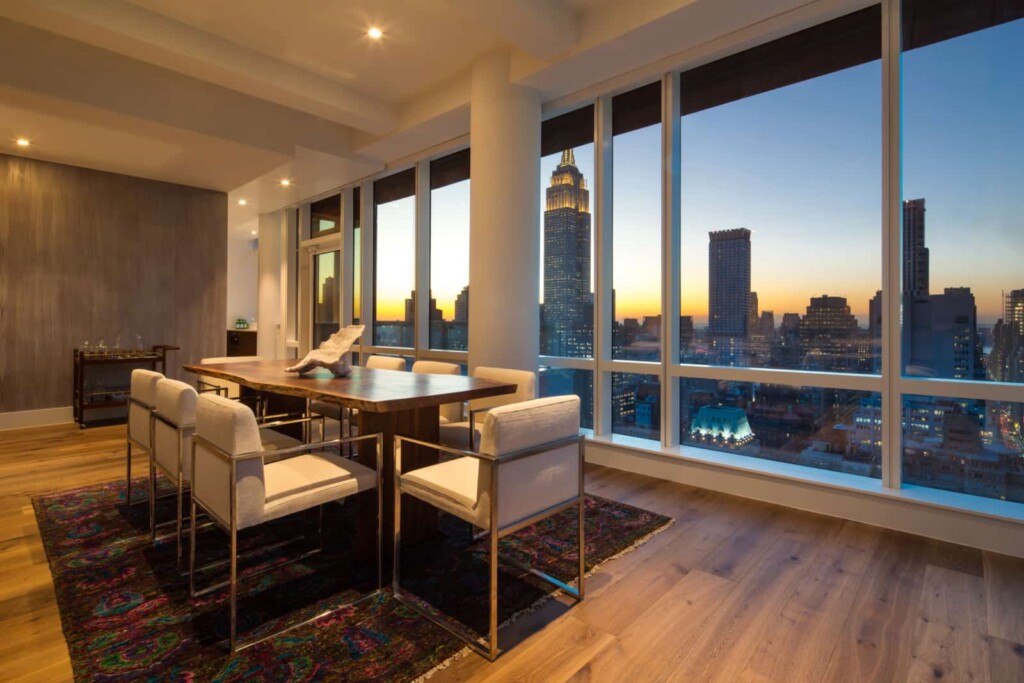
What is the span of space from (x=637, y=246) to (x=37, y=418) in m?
6.64

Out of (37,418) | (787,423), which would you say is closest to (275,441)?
(787,423)

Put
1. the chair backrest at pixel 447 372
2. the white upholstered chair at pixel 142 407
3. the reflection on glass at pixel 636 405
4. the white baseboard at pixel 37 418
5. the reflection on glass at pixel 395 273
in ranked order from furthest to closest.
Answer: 1. the reflection on glass at pixel 395 273
2. the white baseboard at pixel 37 418
3. the reflection on glass at pixel 636 405
4. the chair backrest at pixel 447 372
5. the white upholstered chair at pixel 142 407

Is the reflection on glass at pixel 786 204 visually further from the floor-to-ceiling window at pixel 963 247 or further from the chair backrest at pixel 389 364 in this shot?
the chair backrest at pixel 389 364

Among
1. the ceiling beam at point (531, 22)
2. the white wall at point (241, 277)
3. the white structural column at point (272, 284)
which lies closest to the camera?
the ceiling beam at point (531, 22)

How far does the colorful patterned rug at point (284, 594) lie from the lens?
5.38 ft

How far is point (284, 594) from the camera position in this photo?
206cm

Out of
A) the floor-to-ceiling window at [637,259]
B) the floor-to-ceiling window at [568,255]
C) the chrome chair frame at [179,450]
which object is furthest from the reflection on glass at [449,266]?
the chrome chair frame at [179,450]

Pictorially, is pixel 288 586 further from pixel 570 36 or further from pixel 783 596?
pixel 570 36

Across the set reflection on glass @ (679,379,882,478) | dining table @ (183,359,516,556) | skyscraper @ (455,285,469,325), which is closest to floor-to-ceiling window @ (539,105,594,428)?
reflection on glass @ (679,379,882,478)

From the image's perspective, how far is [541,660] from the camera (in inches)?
65.8

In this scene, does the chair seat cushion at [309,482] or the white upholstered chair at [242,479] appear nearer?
Answer: the white upholstered chair at [242,479]

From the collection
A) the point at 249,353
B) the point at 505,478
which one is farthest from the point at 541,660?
the point at 249,353

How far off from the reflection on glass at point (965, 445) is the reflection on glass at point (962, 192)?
183 millimetres

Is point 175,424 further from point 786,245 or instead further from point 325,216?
point 325,216
